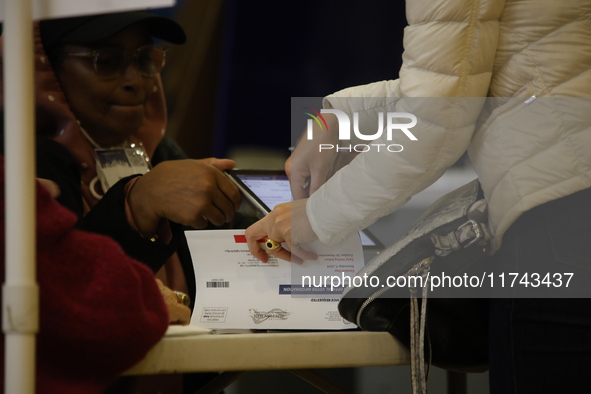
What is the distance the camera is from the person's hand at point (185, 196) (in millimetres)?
1269

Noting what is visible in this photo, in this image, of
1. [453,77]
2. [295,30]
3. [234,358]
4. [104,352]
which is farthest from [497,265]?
[295,30]

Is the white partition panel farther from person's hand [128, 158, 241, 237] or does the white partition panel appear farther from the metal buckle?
person's hand [128, 158, 241, 237]

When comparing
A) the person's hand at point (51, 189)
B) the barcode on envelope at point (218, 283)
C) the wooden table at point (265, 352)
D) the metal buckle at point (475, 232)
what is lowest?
the wooden table at point (265, 352)

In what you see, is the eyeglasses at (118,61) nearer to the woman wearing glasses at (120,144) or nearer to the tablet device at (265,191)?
the woman wearing glasses at (120,144)

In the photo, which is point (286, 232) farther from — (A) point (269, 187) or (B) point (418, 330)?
(A) point (269, 187)

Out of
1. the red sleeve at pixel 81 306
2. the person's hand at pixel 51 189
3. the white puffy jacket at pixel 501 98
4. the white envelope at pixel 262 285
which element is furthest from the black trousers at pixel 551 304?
the person's hand at pixel 51 189

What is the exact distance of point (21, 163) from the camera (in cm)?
56

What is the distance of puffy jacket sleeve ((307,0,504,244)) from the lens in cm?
66

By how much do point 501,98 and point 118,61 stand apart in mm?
1180

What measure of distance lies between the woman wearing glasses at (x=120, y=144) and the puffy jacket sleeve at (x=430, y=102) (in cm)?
56

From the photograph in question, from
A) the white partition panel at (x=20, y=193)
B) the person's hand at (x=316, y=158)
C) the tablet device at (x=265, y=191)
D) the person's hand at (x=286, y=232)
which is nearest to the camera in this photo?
the white partition panel at (x=20, y=193)

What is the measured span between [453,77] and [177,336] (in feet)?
1.57

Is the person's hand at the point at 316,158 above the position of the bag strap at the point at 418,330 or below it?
above

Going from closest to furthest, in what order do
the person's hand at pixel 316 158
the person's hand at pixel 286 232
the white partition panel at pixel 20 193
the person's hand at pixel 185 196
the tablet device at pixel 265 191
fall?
1. the white partition panel at pixel 20 193
2. the person's hand at pixel 286 232
3. the person's hand at pixel 316 158
4. the tablet device at pixel 265 191
5. the person's hand at pixel 185 196
